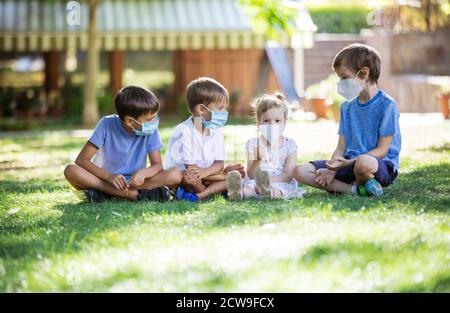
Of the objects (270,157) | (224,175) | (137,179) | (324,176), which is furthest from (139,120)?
(324,176)

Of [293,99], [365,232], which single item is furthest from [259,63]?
[365,232]

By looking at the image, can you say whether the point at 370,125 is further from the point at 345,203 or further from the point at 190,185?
the point at 190,185

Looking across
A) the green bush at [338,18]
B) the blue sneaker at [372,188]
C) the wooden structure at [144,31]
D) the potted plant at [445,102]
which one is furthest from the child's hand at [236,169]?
the green bush at [338,18]

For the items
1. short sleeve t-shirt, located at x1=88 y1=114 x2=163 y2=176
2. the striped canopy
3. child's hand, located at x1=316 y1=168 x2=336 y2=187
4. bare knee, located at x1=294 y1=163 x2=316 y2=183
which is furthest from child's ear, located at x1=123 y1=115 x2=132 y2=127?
the striped canopy

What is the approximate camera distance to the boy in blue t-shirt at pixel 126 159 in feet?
20.4

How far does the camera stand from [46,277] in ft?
13.0

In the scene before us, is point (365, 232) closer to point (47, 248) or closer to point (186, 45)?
point (47, 248)

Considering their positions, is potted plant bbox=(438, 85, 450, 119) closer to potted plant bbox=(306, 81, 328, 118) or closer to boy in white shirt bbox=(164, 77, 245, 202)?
potted plant bbox=(306, 81, 328, 118)

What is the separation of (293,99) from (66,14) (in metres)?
5.82

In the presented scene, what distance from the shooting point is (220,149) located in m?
6.42

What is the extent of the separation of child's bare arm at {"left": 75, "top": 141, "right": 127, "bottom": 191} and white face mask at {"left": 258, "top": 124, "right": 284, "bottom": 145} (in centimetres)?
109

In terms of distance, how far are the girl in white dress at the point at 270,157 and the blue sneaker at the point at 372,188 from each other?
1.64 ft

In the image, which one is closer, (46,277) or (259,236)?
(46,277)

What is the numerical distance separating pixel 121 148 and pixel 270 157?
1145 millimetres
